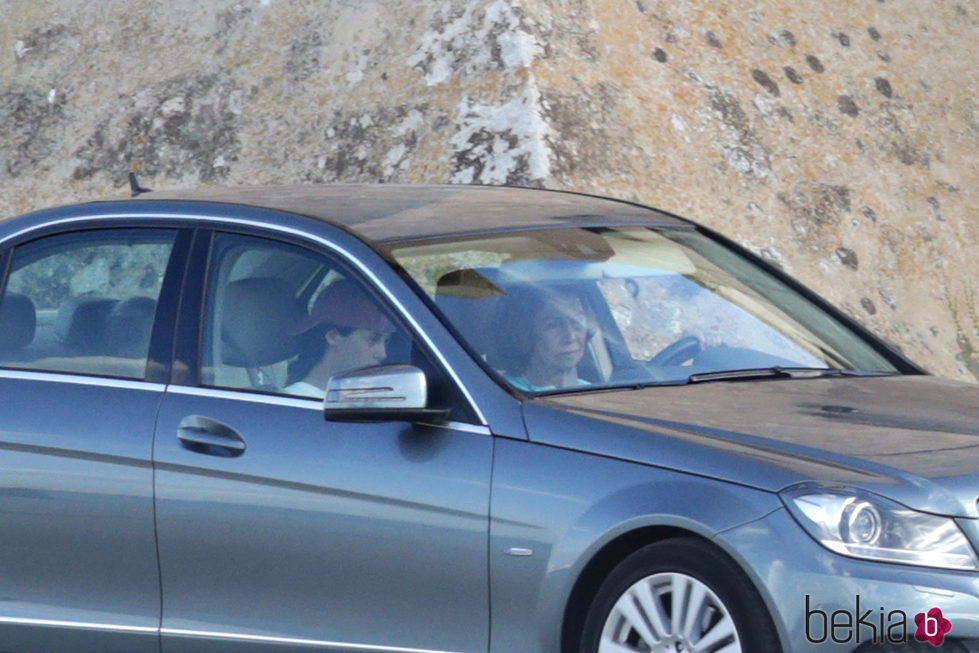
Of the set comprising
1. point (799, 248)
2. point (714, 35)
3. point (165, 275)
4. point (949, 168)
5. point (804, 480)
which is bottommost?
point (804, 480)

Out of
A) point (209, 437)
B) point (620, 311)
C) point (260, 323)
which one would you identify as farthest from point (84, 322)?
point (620, 311)

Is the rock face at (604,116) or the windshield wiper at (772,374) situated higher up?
the rock face at (604,116)

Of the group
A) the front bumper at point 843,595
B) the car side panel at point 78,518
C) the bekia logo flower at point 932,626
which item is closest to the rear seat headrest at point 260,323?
the car side panel at point 78,518

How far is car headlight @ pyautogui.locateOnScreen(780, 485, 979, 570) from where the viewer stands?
3553mm

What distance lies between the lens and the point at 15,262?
17.4 ft

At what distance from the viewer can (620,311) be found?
4992 mm

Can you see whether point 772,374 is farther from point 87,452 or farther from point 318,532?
point 87,452

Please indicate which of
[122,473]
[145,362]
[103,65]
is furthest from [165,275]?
[103,65]

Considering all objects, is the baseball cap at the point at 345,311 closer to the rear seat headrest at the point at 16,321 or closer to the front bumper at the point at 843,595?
the rear seat headrest at the point at 16,321

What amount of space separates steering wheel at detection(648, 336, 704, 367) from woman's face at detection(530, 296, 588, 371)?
251mm

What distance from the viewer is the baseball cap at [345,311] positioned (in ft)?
14.9

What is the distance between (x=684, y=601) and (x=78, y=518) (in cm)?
190

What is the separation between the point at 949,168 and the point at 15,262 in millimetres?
10917

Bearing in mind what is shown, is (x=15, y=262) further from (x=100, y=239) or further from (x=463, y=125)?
(x=463, y=125)
